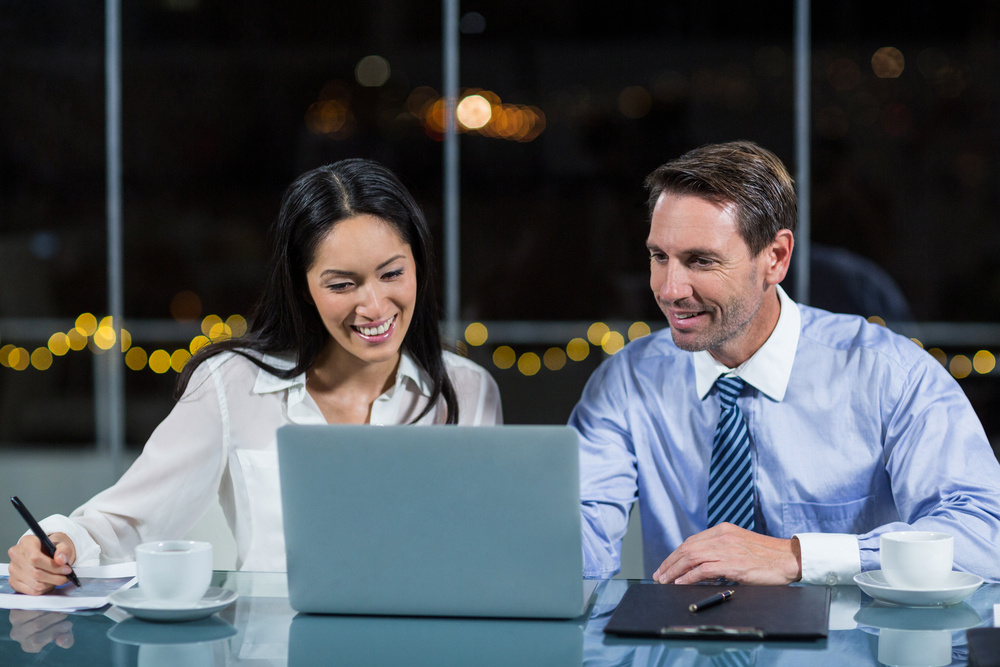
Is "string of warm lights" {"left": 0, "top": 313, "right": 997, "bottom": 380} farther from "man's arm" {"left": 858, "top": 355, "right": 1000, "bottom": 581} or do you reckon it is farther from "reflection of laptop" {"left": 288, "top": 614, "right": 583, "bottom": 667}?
"reflection of laptop" {"left": 288, "top": 614, "right": 583, "bottom": 667}

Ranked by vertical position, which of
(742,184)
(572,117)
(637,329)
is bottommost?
(637,329)

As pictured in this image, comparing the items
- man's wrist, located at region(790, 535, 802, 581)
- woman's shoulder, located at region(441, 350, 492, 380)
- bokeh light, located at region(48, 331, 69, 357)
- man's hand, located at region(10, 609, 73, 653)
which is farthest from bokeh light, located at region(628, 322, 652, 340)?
man's hand, located at region(10, 609, 73, 653)

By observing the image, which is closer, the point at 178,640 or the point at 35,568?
the point at 178,640

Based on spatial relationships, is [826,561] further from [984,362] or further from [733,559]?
[984,362]

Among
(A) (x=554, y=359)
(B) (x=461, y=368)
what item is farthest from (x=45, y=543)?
(A) (x=554, y=359)

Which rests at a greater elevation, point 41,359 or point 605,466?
point 605,466

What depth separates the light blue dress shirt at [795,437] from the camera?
1776mm

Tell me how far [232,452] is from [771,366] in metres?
0.97

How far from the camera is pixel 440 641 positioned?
1.27m

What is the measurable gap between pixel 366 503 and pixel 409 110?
4.41 m

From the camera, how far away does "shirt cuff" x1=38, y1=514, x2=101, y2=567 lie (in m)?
1.63

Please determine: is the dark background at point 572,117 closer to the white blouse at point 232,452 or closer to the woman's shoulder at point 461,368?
A: the woman's shoulder at point 461,368

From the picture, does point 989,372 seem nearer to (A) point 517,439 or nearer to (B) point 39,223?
(A) point 517,439

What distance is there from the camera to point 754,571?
1.51 metres
